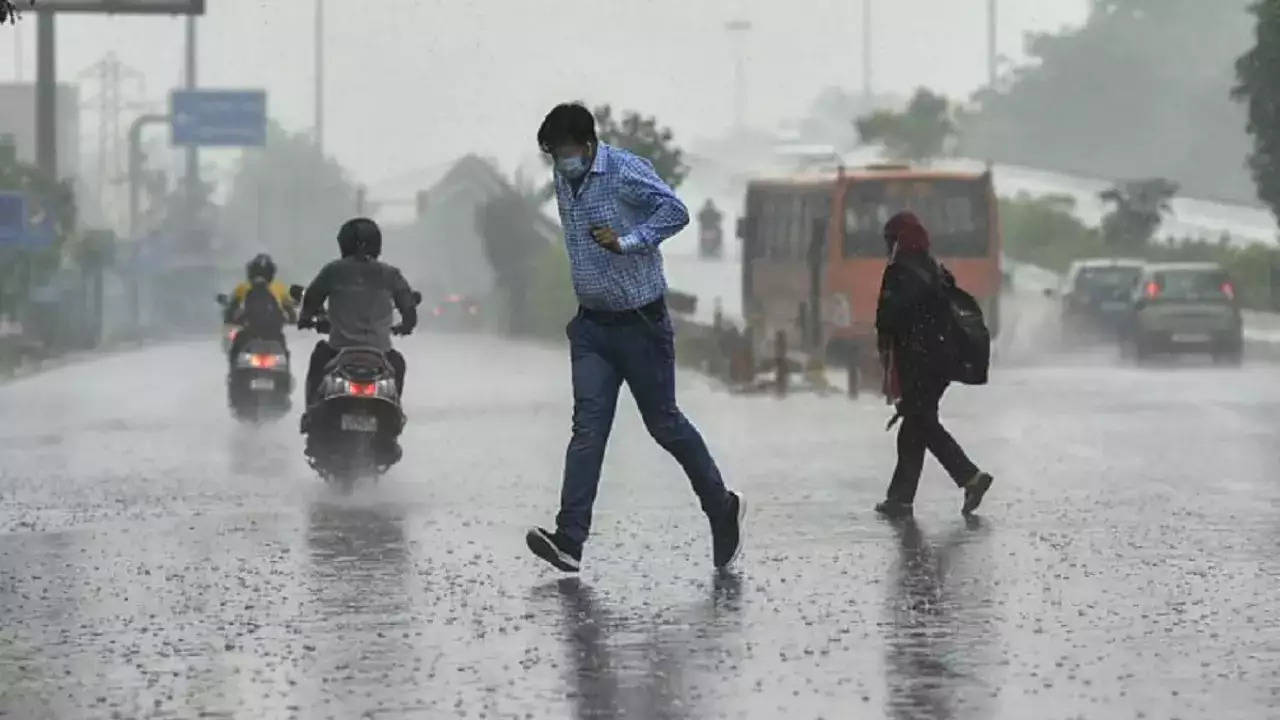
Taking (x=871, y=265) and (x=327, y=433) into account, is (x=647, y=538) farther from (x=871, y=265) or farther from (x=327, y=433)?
(x=871, y=265)

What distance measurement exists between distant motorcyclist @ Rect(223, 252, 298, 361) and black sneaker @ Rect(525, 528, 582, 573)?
13.3 metres

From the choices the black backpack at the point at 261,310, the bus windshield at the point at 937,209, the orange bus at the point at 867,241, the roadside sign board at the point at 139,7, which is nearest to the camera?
the black backpack at the point at 261,310

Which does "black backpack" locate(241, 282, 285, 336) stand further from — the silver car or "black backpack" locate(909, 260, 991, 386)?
the silver car

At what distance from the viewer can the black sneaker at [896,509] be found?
16.0 meters

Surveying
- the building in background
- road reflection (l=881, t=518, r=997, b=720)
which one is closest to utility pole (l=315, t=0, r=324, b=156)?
the building in background

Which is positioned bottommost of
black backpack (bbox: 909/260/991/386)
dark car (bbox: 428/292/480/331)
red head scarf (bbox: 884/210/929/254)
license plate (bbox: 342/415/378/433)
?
dark car (bbox: 428/292/480/331)

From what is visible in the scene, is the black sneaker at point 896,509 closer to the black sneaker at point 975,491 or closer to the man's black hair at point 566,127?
the black sneaker at point 975,491

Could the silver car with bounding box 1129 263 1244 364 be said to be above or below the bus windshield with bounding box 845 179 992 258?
below

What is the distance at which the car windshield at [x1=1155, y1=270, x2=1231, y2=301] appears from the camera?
150ft

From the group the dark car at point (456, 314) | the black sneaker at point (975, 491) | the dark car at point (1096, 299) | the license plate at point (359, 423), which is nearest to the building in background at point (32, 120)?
the dark car at point (456, 314)

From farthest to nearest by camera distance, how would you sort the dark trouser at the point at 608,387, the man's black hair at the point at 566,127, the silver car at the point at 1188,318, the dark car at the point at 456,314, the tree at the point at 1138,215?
the dark car at the point at 456,314 → the tree at the point at 1138,215 → the silver car at the point at 1188,318 → the dark trouser at the point at 608,387 → the man's black hair at the point at 566,127

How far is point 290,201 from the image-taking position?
177250 mm

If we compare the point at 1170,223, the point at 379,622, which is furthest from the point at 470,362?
Result: the point at 1170,223

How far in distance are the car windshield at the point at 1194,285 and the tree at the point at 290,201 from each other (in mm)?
119411
